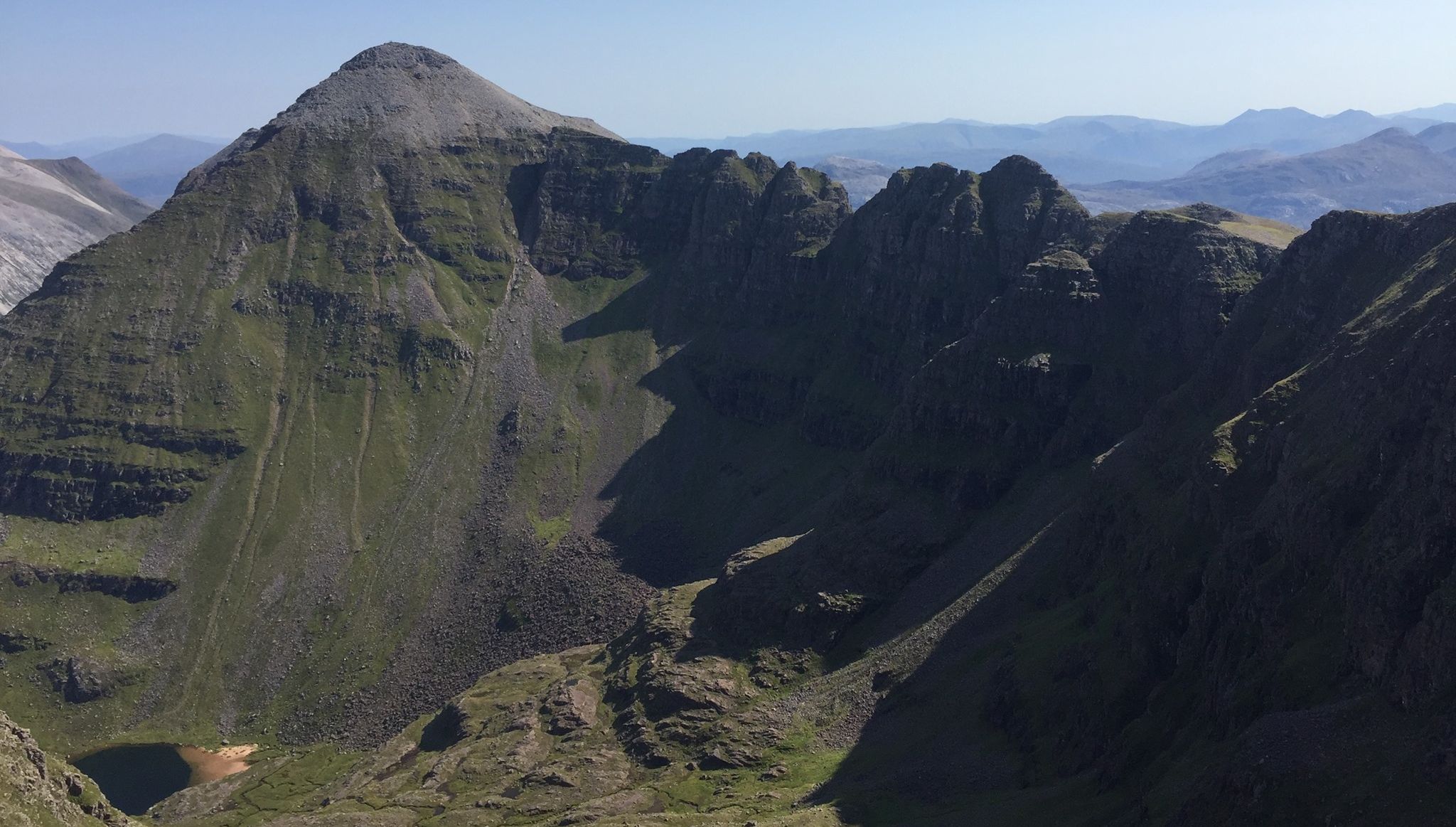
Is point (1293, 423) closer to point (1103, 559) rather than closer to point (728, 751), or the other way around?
point (1103, 559)

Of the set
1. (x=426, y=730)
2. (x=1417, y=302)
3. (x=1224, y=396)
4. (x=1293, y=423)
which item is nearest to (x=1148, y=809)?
(x=1293, y=423)

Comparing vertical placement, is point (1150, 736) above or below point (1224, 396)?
below

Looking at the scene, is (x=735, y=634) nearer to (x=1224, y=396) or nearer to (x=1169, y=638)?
(x=1169, y=638)

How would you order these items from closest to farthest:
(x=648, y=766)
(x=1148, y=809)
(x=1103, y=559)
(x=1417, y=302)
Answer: (x=1148, y=809) → (x=1417, y=302) → (x=1103, y=559) → (x=648, y=766)

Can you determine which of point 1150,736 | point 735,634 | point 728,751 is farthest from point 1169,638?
point 735,634

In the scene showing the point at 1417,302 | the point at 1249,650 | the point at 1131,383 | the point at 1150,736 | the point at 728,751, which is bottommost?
the point at 728,751

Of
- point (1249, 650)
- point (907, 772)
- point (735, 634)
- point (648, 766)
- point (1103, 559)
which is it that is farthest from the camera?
point (735, 634)

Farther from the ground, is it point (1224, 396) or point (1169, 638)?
point (1224, 396)

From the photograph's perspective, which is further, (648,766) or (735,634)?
(735,634)

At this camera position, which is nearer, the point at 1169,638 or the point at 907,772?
the point at 1169,638
